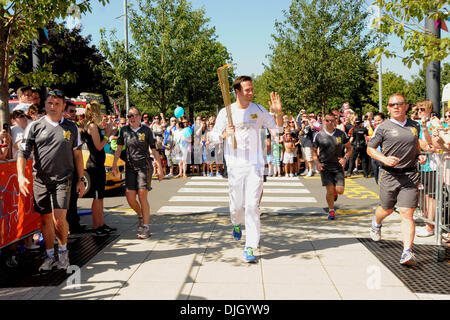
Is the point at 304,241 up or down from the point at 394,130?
down

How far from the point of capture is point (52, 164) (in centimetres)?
508

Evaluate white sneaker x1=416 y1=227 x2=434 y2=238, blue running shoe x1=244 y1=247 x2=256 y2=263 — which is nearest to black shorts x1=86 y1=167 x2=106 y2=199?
blue running shoe x1=244 y1=247 x2=256 y2=263

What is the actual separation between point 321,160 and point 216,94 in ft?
77.0

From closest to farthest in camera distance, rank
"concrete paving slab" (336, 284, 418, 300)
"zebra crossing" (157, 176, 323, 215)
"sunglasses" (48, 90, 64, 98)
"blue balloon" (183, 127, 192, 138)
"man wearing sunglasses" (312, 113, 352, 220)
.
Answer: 1. "concrete paving slab" (336, 284, 418, 300)
2. "sunglasses" (48, 90, 64, 98)
3. "man wearing sunglasses" (312, 113, 352, 220)
4. "zebra crossing" (157, 176, 323, 215)
5. "blue balloon" (183, 127, 192, 138)

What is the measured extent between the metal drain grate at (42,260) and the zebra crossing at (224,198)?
2.55m

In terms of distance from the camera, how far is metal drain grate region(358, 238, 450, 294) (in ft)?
15.0

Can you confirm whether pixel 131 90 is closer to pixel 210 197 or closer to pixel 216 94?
pixel 216 94

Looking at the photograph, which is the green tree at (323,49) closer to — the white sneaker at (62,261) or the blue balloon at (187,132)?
the blue balloon at (187,132)

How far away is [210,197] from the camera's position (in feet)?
35.5

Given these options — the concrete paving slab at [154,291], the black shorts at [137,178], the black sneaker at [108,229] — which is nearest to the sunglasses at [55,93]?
the black shorts at [137,178]

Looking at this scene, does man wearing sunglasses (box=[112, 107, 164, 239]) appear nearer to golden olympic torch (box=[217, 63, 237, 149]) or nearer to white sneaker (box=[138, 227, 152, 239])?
white sneaker (box=[138, 227, 152, 239])

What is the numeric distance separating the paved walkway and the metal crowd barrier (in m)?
0.48

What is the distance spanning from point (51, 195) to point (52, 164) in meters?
0.38
